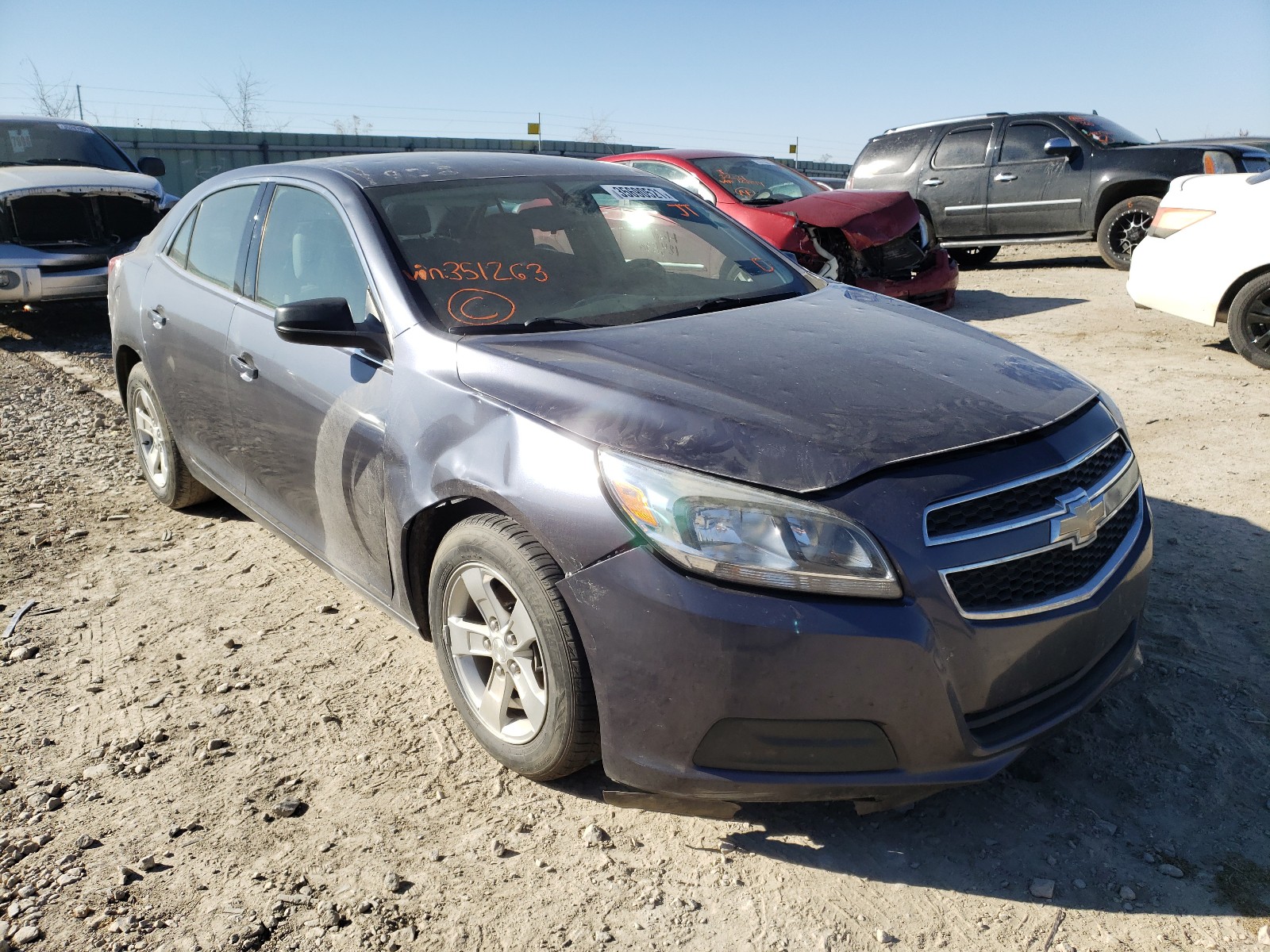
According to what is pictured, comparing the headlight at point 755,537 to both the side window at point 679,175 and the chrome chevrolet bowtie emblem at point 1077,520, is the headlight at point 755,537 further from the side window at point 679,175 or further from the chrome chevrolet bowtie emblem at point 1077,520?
the side window at point 679,175

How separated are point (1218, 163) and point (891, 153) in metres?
3.73

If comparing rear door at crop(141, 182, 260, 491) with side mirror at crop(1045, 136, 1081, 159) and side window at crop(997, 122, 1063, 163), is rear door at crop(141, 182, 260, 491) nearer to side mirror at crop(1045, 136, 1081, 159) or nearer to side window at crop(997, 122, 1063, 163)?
side mirror at crop(1045, 136, 1081, 159)

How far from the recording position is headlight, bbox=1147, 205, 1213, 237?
277 inches

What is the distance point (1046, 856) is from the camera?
2410mm

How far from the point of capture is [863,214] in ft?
27.8

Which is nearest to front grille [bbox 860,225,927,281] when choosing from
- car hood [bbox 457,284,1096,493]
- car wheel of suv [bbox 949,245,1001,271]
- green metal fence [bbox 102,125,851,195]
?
car wheel of suv [bbox 949,245,1001,271]

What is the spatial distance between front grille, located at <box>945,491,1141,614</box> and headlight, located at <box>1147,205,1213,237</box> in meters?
5.60

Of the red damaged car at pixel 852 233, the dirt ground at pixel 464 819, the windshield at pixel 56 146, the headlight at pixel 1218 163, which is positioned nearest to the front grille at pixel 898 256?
the red damaged car at pixel 852 233

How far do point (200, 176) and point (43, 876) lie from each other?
22.1 m

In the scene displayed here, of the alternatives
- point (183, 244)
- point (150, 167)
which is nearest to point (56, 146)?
point (150, 167)

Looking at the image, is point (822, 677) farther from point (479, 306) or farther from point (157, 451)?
point (157, 451)

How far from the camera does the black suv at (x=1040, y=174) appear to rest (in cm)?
1101

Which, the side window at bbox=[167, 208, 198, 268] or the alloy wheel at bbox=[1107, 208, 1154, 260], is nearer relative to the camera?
the side window at bbox=[167, 208, 198, 268]

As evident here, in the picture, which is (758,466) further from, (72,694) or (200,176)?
(200,176)
